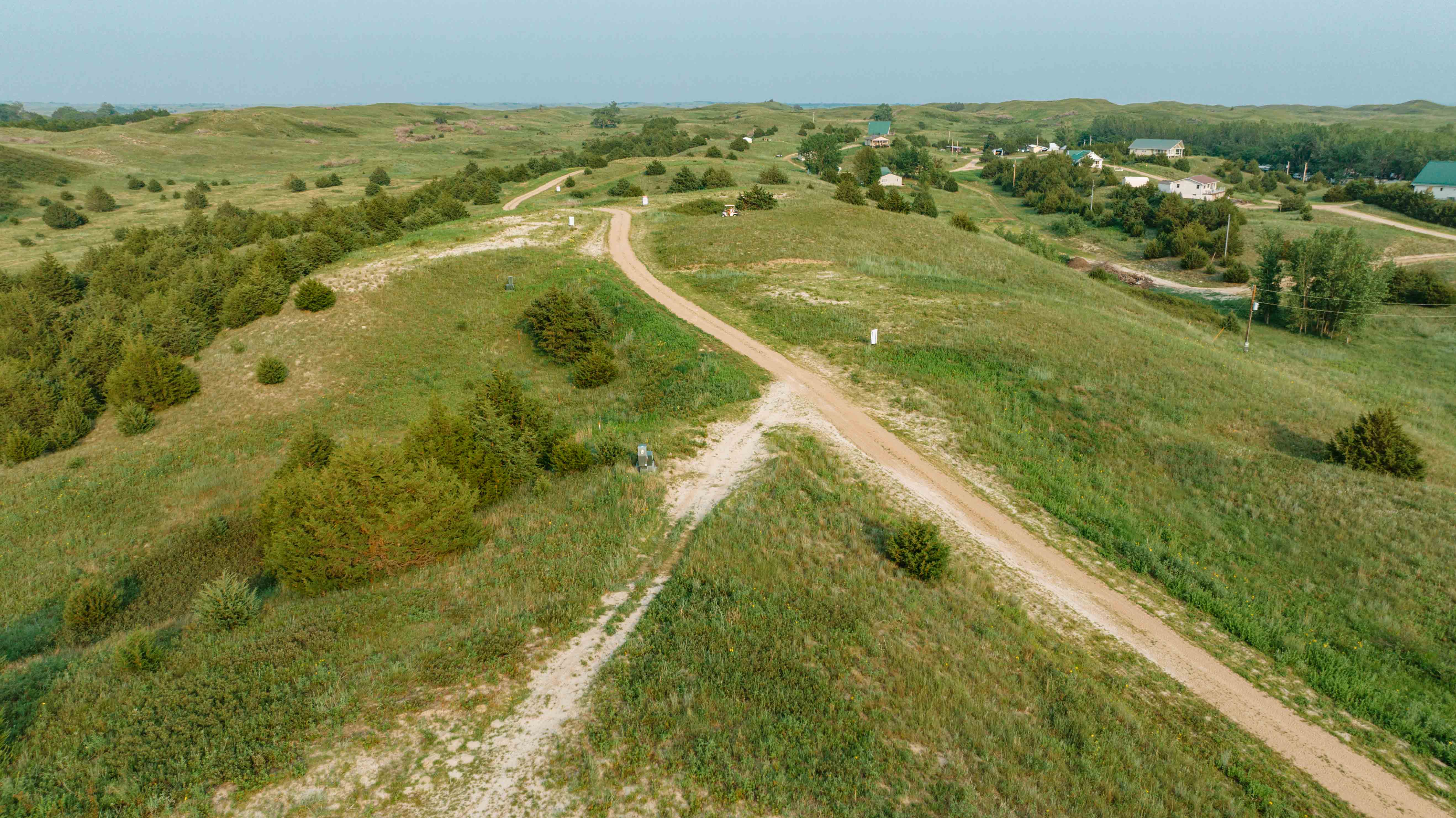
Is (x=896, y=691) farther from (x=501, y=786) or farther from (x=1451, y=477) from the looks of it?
(x=1451, y=477)

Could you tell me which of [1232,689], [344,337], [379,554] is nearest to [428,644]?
[379,554]

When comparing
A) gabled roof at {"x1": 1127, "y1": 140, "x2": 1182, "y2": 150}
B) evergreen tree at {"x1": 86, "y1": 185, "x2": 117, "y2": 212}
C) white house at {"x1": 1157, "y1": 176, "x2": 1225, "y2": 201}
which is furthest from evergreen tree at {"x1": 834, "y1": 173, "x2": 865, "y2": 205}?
gabled roof at {"x1": 1127, "y1": 140, "x2": 1182, "y2": 150}

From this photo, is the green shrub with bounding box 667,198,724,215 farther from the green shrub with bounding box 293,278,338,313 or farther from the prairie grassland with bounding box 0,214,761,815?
the green shrub with bounding box 293,278,338,313

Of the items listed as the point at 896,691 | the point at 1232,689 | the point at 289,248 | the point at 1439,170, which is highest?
the point at 1439,170

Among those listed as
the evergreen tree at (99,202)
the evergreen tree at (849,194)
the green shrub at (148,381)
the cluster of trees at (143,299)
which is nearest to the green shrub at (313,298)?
the cluster of trees at (143,299)

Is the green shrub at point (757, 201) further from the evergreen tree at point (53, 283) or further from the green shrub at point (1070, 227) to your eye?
the evergreen tree at point (53, 283)

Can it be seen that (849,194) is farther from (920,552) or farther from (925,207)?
(920,552)

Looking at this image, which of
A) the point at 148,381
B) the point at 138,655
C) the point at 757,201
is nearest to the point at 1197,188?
the point at 757,201
